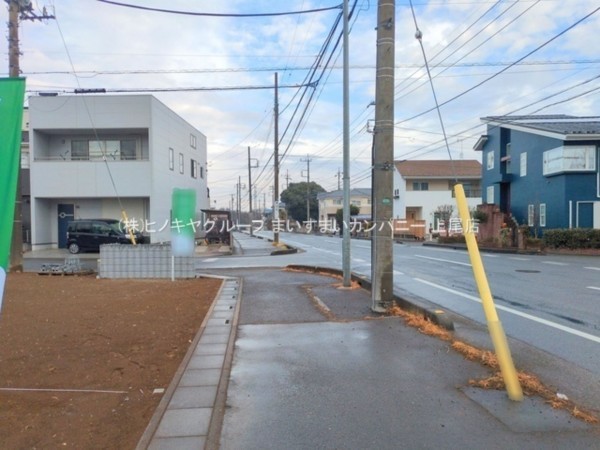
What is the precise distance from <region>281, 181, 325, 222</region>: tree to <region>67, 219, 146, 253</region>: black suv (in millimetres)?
67231

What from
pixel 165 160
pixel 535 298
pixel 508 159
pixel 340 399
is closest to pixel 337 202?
pixel 508 159

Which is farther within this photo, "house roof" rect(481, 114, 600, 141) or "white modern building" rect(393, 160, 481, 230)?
"white modern building" rect(393, 160, 481, 230)

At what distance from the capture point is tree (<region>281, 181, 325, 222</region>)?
92125 mm

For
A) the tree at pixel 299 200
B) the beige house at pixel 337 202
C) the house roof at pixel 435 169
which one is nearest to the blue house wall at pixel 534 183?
the house roof at pixel 435 169

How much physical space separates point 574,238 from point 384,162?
69.6ft

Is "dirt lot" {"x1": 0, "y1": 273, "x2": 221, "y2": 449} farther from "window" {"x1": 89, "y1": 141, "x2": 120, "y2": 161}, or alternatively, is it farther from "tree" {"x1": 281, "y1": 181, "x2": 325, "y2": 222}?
"tree" {"x1": 281, "y1": 181, "x2": 325, "y2": 222}

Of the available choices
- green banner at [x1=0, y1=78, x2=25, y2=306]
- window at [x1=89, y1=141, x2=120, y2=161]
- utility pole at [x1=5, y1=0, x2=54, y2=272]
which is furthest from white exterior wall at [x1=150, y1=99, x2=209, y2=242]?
green banner at [x1=0, y1=78, x2=25, y2=306]

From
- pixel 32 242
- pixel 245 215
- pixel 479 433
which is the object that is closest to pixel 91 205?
pixel 32 242

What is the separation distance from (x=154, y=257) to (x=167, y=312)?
542cm

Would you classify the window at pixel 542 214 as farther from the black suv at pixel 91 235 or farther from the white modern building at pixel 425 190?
the black suv at pixel 91 235

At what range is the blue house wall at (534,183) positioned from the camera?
27.3 metres

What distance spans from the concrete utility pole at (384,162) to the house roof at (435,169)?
4385 centimetres

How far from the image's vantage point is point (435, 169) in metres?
52.8

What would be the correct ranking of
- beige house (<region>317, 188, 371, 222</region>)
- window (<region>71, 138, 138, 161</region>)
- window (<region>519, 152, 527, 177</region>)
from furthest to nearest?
1. beige house (<region>317, 188, 371, 222</region>)
2. window (<region>519, 152, 527, 177</region>)
3. window (<region>71, 138, 138, 161</region>)
